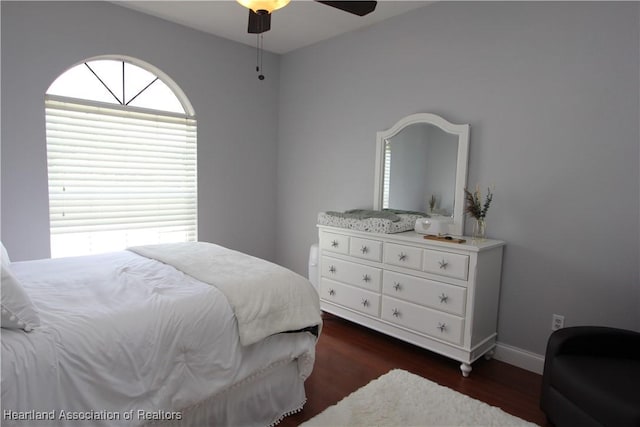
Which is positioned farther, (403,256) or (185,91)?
(185,91)

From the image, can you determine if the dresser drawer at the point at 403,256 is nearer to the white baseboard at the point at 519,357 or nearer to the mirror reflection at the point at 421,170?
the mirror reflection at the point at 421,170

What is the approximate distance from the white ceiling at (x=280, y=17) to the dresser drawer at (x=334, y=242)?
194 cm

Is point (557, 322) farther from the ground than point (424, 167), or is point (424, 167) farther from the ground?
point (424, 167)

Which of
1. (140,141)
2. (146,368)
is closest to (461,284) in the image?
(146,368)

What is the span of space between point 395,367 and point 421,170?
1.59 m

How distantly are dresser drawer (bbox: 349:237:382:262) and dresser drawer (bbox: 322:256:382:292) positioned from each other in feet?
0.28

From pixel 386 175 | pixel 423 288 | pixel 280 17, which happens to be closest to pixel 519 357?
pixel 423 288

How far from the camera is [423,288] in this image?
9.00ft

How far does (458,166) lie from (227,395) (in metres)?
2.29

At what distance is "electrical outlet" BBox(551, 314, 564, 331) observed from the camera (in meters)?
2.54

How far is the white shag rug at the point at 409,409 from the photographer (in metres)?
2.05

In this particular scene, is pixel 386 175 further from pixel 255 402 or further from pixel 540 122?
pixel 255 402

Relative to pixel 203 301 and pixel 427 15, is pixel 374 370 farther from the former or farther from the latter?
pixel 427 15

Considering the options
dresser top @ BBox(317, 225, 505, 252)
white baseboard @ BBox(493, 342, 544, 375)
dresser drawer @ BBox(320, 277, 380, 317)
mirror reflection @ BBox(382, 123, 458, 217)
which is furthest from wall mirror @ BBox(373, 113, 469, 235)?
white baseboard @ BBox(493, 342, 544, 375)
